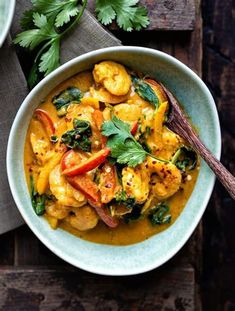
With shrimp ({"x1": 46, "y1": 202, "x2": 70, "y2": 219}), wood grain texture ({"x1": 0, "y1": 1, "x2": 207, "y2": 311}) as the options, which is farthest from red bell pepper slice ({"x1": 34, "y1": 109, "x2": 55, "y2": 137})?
wood grain texture ({"x1": 0, "y1": 1, "x2": 207, "y2": 311})

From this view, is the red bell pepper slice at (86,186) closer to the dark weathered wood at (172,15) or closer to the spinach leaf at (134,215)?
the spinach leaf at (134,215)

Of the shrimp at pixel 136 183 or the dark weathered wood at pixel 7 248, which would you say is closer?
the shrimp at pixel 136 183

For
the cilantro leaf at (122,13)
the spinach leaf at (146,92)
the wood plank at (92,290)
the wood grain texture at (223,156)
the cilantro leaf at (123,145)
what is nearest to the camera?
the cilantro leaf at (123,145)

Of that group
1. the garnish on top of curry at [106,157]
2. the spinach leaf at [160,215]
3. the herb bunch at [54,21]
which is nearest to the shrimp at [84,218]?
the garnish on top of curry at [106,157]

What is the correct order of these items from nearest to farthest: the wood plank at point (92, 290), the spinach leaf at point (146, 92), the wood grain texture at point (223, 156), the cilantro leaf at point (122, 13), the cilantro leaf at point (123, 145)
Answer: the cilantro leaf at point (123, 145), the spinach leaf at point (146, 92), the cilantro leaf at point (122, 13), the wood plank at point (92, 290), the wood grain texture at point (223, 156)

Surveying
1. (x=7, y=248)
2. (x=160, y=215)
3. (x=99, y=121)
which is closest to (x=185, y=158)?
(x=160, y=215)

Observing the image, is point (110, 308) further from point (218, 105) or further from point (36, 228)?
point (218, 105)

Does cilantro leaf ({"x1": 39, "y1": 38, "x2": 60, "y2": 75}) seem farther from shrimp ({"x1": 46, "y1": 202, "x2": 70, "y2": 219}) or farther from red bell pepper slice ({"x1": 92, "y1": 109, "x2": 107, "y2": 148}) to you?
shrimp ({"x1": 46, "y1": 202, "x2": 70, "y2": 219})
